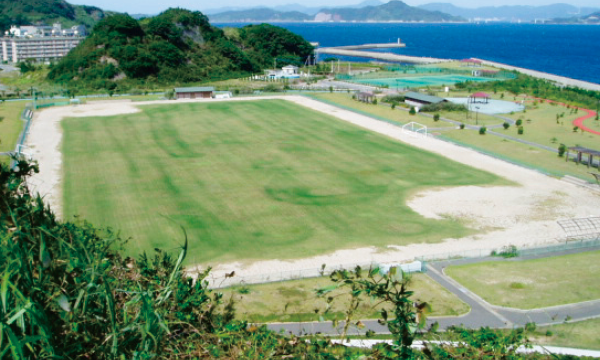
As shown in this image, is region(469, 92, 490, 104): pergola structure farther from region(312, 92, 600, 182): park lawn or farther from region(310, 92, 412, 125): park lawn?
region(310, 92, 412, 125): park lawn

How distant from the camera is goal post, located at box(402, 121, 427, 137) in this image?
4847 cm

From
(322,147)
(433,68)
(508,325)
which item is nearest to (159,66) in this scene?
(433,68)

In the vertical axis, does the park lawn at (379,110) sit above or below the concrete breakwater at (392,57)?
below

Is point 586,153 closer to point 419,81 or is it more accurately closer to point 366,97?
point 366,97

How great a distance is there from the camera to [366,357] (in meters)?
7.96

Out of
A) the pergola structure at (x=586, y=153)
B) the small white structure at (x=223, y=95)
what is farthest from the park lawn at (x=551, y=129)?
the small white structure at (x=223, y=95)

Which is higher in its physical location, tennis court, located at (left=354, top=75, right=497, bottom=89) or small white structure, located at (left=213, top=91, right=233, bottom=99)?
tennis court, located at (left=354, top=75, right=497, bottom=89)

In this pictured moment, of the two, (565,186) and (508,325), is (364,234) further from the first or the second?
(565,186)

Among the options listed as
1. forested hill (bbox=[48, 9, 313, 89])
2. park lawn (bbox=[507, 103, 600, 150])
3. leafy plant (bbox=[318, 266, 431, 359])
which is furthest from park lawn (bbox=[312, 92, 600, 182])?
forested hill (bbox=[48, 9, 313, 89])

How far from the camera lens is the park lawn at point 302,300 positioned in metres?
19.2

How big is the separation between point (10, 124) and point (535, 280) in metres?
45.9

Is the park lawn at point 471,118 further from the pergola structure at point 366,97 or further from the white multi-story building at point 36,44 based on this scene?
the white multi-story building at point 36,44

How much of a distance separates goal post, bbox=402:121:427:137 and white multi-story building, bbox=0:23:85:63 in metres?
118

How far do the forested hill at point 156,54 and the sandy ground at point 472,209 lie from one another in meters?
43.2
